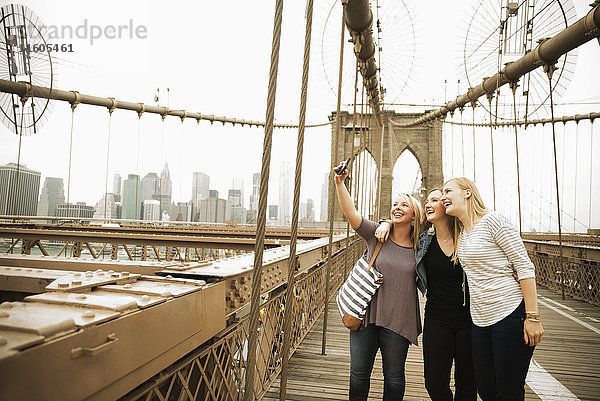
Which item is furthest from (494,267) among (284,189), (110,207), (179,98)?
(179,98)

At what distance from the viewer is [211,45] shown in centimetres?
2352

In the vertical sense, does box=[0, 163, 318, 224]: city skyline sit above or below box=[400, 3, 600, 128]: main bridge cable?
below

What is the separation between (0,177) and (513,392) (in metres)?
11.9

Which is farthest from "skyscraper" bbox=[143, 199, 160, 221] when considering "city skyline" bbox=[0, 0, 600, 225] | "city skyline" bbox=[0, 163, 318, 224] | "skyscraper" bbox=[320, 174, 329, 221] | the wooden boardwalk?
the wooden boardwalk

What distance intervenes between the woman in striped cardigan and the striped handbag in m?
0.42

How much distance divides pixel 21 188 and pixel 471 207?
12.2 meters

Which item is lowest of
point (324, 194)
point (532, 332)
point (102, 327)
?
point (532, 332)

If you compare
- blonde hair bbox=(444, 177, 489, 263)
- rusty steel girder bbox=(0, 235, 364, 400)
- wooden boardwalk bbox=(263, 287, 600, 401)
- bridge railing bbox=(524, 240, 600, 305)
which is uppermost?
blonde hair bbox=(444, 177, 489, 263)

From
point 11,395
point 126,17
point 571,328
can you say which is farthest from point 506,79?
point 126,17

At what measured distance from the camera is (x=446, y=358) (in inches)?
68.8

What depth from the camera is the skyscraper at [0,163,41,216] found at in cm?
980

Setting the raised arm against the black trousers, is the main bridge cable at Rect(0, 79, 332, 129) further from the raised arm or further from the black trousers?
the black trousers

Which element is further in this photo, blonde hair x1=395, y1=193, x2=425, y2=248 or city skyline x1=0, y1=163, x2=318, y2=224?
city skyline x1=0, y1=163, x2=318, y2=224

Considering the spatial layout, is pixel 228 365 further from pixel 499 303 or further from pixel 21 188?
pixel 21 188
